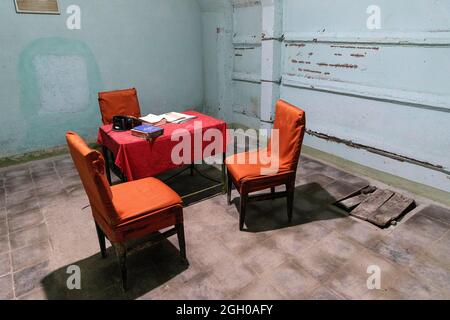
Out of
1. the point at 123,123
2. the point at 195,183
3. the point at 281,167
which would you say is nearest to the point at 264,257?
the point at 281,167

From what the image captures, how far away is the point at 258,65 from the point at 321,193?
271cm

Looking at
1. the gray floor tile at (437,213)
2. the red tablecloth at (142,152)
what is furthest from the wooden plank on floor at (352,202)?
the red tablecloth at (142,152)

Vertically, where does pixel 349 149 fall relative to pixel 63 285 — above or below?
above

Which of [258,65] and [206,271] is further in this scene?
[258,65]

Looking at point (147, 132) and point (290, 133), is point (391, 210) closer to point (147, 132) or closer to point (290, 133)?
point (290, 133)

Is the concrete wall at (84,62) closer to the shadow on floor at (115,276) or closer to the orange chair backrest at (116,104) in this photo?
the orange chair backrest at (116,104)

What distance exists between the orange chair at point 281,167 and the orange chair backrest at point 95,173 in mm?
1155

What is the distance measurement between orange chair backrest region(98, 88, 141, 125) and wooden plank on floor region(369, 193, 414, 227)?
3178mm

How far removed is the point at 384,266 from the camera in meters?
2.38

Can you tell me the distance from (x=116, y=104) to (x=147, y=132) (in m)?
1.52

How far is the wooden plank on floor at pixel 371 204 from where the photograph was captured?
3023mm

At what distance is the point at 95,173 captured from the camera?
1834mm
